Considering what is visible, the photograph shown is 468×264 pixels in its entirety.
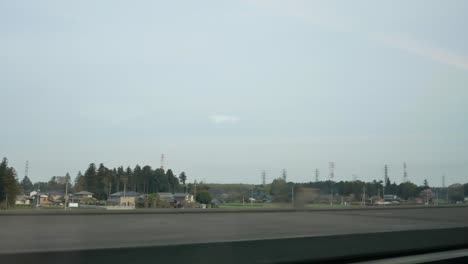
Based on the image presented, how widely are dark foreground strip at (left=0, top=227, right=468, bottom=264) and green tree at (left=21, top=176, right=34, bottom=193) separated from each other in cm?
312

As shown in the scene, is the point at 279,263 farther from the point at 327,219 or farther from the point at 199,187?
the point at 327,219

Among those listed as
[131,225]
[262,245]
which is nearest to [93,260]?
[262,245]

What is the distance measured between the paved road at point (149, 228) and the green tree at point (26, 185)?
1.59 ft

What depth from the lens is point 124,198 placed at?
9.36 m

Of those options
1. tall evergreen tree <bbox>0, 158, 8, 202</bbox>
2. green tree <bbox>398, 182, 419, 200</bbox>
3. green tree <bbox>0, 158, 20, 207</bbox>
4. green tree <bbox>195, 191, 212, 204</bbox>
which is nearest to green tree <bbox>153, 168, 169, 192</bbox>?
green tree <bbox>195, 191, 212, 204</bbox>

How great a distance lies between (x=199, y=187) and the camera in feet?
32.3

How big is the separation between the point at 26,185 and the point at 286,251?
4.26 metres

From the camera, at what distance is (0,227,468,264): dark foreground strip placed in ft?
16.9

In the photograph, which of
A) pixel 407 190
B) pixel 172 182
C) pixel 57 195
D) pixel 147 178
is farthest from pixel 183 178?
pixel 407 190

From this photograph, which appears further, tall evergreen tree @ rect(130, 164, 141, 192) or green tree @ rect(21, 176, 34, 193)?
tall evergreen tree @ rect(130, 164, 141, 192)

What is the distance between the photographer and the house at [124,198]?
364 inches

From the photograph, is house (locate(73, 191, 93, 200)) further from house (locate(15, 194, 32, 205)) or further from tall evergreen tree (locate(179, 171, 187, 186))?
tall evergreen tree (locate(179, 171, 187, 186))

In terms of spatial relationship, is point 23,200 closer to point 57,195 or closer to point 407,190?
point 57,195

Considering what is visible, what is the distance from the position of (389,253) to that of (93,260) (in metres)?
5.45
